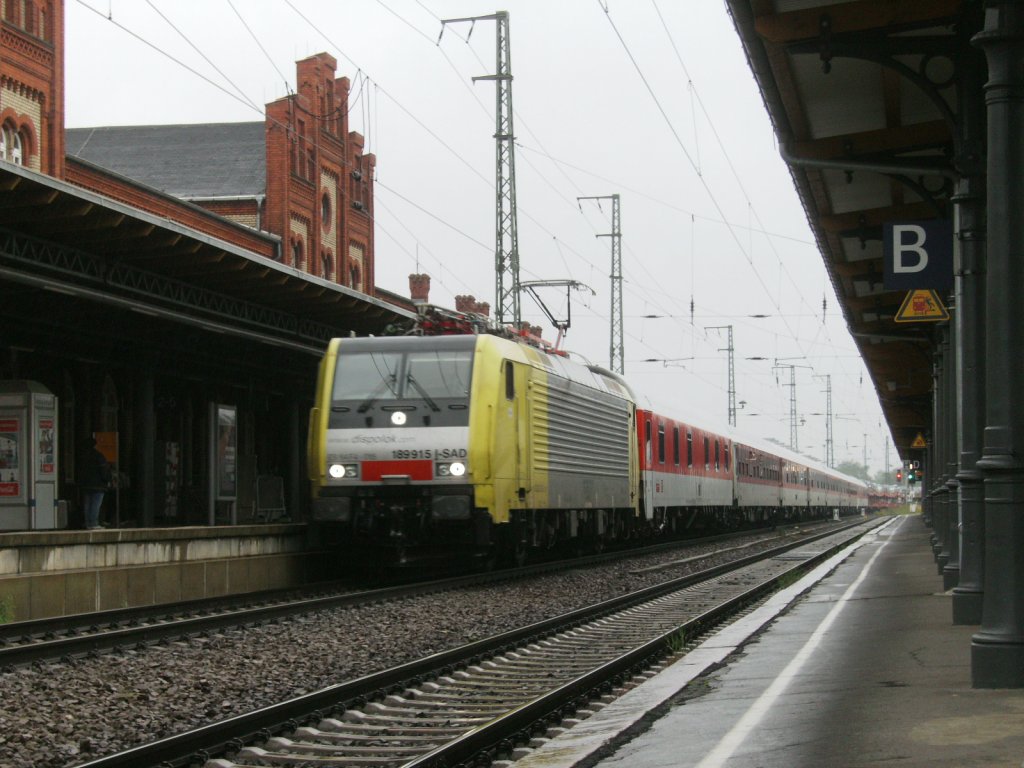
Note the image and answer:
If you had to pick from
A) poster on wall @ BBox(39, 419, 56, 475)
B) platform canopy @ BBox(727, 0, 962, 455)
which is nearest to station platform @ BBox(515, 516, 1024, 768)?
platform canopy @ BBox(727, 0, 962, 455)

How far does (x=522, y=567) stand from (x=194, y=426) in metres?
12.9

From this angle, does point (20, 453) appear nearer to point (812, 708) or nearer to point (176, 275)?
point (176, 275)

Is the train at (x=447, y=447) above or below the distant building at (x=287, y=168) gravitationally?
below

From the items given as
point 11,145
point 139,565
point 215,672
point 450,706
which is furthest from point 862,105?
point 11,145

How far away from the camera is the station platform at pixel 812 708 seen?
5.84m

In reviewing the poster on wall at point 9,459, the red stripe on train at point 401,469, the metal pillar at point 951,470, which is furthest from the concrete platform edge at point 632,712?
the poster on wall at point 9,459

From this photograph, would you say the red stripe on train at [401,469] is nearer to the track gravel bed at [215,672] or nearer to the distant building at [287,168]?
the track gravel bed at [215,672]

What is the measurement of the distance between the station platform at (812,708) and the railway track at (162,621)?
160 inches

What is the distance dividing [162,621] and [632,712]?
21.4 feet

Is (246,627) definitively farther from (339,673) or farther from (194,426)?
(194,426)

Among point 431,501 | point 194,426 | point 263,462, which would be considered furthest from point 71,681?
point 263,462

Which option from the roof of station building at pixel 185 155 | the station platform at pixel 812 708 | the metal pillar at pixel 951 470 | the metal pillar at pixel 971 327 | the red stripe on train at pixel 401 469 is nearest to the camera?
the station platform at pixel 812 708

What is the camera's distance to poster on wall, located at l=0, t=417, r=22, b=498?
61.9 ft

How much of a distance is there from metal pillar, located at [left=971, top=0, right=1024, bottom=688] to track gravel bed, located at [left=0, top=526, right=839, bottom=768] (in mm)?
4020
